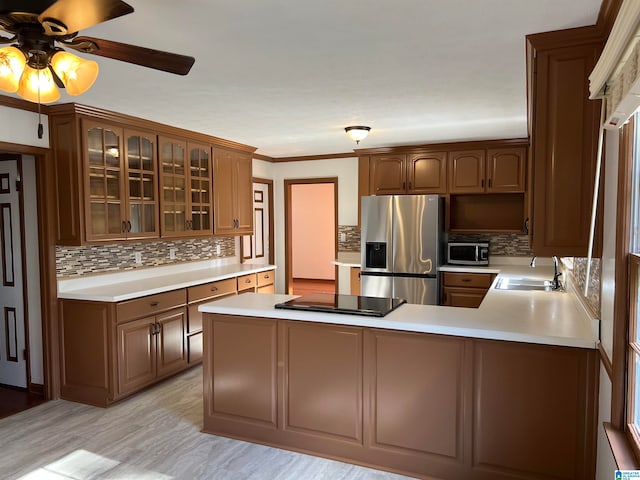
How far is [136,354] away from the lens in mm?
3695

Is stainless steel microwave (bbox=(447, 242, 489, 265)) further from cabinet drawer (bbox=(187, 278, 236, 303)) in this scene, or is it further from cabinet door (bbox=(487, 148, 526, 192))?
cabinet drawer (bbox=(187, 278, 236, 303))

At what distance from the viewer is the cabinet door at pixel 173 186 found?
171 inches

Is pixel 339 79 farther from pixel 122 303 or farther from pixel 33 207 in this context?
pixel 33 207

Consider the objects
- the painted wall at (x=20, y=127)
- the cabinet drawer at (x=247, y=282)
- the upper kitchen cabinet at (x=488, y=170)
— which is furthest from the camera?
the upper kitchen cabinet at (x=488, y=170)

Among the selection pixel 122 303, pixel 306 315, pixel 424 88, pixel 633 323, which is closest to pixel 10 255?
pixel 122 303

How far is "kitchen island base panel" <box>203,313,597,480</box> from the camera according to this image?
89.4 inches

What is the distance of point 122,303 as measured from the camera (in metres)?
3.54

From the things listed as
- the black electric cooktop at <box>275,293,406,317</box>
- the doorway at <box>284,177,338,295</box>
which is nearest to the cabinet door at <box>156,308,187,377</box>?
the black electric cooktop at <box>275,293,406,317</box>

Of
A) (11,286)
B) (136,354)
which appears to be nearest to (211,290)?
(136,354)

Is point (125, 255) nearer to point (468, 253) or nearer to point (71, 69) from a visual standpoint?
point (71, 69)

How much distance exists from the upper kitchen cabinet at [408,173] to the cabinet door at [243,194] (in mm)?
1490

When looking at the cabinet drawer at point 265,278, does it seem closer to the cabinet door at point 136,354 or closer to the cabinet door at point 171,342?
the cabinet door at point 171,342

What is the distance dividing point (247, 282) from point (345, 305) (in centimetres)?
250

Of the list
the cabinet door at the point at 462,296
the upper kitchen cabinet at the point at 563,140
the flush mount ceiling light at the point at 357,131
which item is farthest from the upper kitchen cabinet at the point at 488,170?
the upper kitchen cabinet at the point at 563,140
